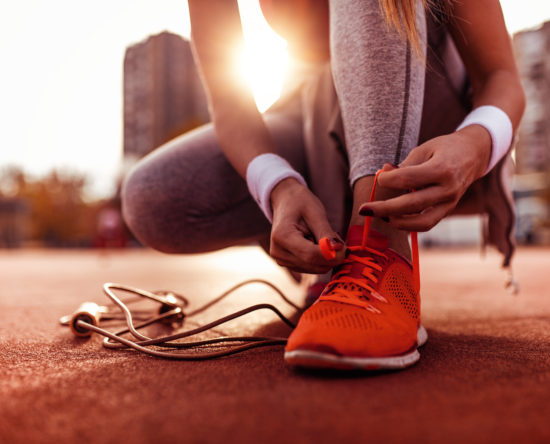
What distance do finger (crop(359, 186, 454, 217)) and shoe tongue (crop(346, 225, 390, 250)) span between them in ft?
0.23

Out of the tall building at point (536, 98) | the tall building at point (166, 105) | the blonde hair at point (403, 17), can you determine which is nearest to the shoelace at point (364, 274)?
the blonde hair at point (403, 17)

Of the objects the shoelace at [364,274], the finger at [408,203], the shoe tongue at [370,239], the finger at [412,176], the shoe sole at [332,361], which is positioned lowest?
the shoe sole at [332,361]

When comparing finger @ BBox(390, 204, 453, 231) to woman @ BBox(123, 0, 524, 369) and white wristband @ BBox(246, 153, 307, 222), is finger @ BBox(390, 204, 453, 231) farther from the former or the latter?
white wristband @ BBox(246, 153, 307, 222)

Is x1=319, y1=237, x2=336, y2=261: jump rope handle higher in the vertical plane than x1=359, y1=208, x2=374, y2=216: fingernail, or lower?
lower

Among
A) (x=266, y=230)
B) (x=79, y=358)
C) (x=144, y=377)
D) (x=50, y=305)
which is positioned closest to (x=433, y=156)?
(x=144, y=377)

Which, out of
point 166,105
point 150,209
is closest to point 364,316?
point 150,209

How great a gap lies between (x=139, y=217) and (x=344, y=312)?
708 millimetres

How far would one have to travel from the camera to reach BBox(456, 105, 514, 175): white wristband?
0.67 meters

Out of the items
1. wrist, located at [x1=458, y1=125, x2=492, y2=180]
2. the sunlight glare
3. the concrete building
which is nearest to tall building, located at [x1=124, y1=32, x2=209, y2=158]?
the concrete building

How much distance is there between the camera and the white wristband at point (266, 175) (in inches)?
26.3

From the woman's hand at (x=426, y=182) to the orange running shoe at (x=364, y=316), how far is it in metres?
0.06

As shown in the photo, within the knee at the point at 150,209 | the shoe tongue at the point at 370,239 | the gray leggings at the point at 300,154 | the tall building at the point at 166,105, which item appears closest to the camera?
the shoe tongue at the point at 370,239

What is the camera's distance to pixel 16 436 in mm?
355

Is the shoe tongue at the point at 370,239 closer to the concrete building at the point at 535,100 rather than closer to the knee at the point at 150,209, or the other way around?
the knee at the point at 150,209
